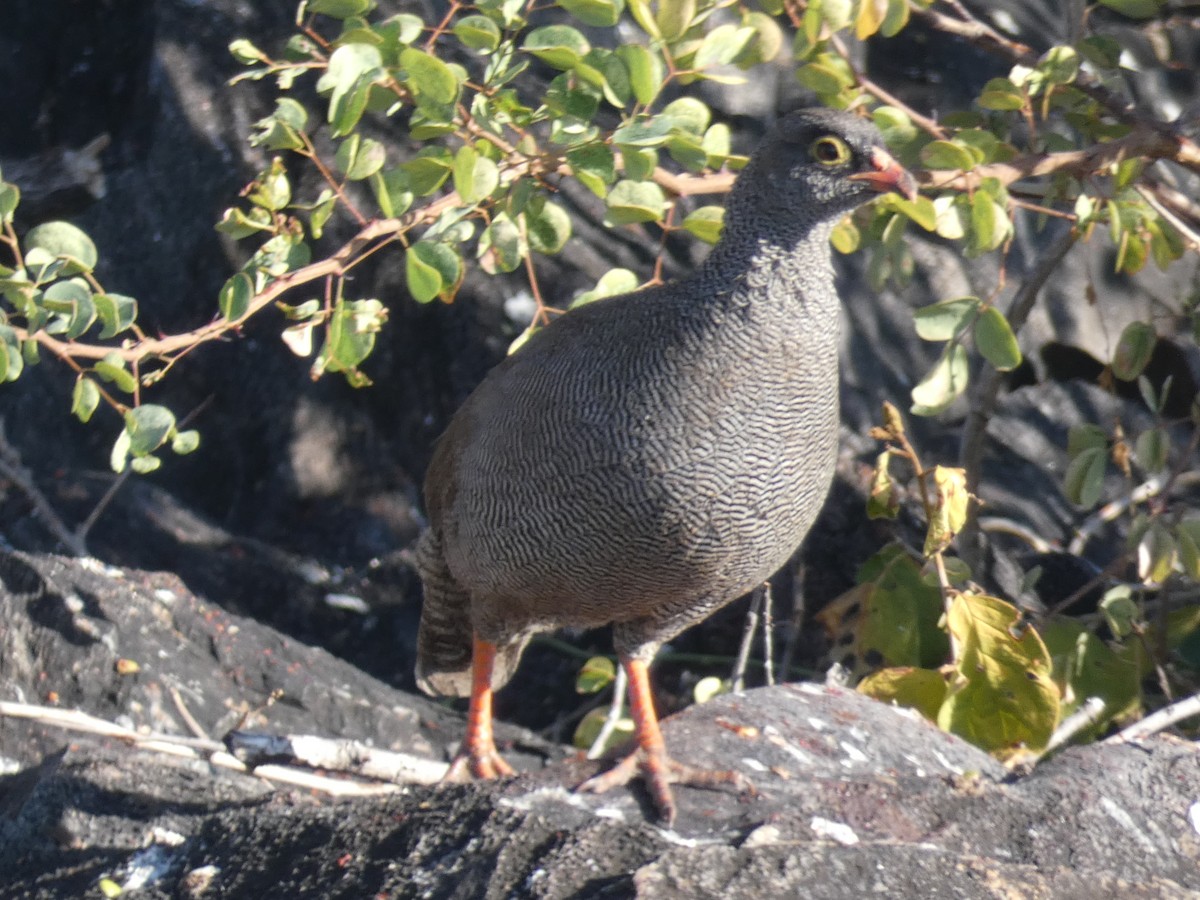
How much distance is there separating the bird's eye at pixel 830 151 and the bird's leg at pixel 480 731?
186cm

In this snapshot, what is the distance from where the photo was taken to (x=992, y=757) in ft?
13.8

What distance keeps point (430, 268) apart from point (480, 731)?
1.87 meters

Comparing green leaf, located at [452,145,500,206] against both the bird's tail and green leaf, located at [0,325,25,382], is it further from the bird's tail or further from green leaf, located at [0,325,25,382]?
the bird's tail

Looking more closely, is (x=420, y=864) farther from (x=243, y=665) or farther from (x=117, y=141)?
(x=117, y=141)

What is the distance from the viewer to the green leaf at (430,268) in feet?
10.3

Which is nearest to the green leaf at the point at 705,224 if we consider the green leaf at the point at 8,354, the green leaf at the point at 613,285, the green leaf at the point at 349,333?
the green leaf at the point at 613,285

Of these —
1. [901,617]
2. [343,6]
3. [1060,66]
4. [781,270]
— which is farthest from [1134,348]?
[343,6]

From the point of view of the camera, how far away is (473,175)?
315 centimetres

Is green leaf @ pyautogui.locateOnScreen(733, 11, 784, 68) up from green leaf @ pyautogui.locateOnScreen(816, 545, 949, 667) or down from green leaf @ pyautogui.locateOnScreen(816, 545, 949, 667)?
up

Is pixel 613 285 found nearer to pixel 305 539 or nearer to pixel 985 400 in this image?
pixel 985 400

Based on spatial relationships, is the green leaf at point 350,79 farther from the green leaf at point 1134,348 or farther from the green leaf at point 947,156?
the green leaf at point 1134,348

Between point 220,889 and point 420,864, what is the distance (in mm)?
493

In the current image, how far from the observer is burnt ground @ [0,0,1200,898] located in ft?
11.2

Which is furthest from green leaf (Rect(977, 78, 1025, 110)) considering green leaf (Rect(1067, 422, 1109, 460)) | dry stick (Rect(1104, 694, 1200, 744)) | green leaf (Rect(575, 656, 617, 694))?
green leaf (Rect(575, 656, 617, 694))
